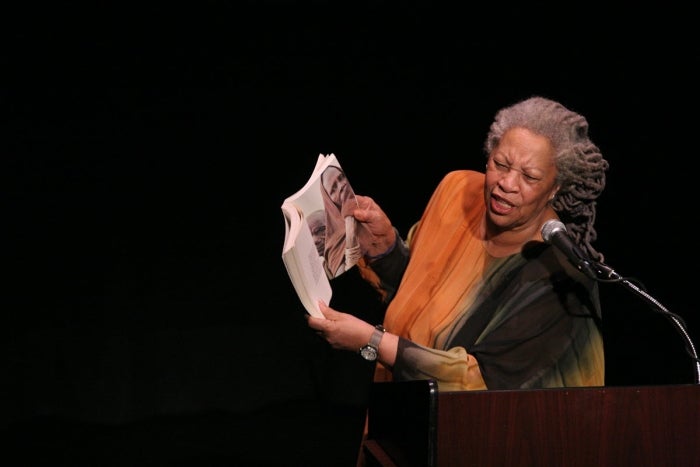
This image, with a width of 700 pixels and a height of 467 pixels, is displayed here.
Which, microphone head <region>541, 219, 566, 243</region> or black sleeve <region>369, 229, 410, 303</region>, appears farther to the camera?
black sleeve <region>369, 229, 410, 303</region>

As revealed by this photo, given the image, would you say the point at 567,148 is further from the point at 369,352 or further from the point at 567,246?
→ the point at 369,352

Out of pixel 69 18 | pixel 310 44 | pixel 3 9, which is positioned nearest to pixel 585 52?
pixel 310 44

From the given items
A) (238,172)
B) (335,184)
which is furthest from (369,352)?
(238,172)

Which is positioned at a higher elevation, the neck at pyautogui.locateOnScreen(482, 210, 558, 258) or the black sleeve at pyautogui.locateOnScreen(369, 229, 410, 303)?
the neck at pyautogui.locateOnScreen(482, 210, 558, 258)

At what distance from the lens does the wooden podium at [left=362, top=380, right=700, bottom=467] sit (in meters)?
1.38

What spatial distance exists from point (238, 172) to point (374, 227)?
1.43 meters

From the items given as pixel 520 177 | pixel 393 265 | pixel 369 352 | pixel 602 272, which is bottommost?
pixel 369 352

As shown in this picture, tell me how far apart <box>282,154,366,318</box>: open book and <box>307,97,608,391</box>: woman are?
85mm

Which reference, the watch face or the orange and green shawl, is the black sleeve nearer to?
the orange and green shawl

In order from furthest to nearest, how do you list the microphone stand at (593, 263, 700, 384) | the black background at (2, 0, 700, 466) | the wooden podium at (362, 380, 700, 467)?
the black background at (2, 0, 700, 466)
the microphone stand at (593, 263, 700, 384)
the wooden podium at (362, 380, 700, 467)

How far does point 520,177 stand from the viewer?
1.91 metres

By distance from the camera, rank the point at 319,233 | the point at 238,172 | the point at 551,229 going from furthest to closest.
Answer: the point at 238,172 → the point at 319,233 → the point at 551,229

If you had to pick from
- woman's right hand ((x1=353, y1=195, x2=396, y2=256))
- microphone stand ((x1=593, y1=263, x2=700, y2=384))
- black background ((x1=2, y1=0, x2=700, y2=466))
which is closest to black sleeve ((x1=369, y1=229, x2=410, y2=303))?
woman's right hand ((x1=353, y1=195, x2=396, y2=256))

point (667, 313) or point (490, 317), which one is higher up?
point (667, 313)
